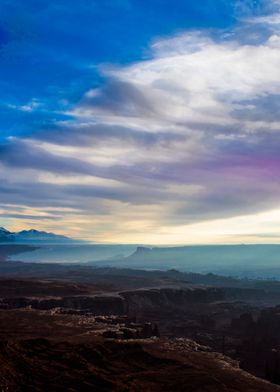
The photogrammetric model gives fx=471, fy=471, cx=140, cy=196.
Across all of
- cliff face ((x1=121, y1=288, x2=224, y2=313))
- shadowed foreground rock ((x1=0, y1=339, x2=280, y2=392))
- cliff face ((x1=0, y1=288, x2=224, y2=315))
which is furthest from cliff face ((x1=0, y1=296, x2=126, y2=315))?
shadowed foreground rock ((x1=0, y1=339, x2=280, y2=392))

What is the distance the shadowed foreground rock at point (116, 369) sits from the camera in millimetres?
30531

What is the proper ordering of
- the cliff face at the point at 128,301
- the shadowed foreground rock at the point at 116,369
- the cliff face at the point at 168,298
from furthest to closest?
the cliff face at the point at 168,298 → the cliff face at the point at 128,301 → the shadowed foreground rock at the point at 116,369

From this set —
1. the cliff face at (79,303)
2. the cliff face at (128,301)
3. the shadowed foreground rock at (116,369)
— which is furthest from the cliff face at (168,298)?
the shadowed foreground rock at (116,369)

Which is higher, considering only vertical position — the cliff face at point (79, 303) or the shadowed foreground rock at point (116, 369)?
the shadowed foreground rock at point (116, 369)

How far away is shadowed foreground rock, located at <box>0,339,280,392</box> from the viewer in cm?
3053

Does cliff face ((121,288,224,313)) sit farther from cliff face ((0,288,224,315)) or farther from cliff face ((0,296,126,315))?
cliff face ((0,296,126,315))

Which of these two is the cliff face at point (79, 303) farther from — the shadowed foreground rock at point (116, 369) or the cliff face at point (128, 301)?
the shadowed foreground rock at point (116, 369)

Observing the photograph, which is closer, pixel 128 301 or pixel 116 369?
pixel 116 369

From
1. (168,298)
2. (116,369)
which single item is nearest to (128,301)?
(168,298)

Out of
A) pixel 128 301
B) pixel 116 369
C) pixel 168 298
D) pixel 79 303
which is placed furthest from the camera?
pixel 168 298

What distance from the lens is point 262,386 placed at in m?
31.7

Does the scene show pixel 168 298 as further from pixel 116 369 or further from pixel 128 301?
pixel 116 369

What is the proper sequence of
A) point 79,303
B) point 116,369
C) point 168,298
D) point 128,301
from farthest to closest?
point 168,298 → point 128,301 → point 79,303 → point 116,369

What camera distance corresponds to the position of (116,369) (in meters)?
34.7
